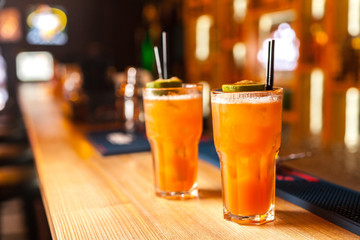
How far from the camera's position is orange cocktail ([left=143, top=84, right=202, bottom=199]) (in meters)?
0.87

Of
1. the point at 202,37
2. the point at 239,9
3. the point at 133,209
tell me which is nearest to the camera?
the point at 133,209

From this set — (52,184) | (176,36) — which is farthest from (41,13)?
(52,184)

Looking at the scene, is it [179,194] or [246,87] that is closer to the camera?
[246,87]

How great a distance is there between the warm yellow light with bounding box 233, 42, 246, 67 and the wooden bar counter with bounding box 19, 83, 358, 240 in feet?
14.5

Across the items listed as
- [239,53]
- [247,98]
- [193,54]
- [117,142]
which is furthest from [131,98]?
[193,54]

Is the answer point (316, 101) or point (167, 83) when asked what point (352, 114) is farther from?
point (167, 83)

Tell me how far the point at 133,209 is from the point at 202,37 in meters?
6.01

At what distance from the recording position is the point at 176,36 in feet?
23.5

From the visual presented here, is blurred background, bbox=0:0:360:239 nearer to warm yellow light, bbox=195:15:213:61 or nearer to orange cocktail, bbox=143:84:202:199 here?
warm yellow light, bbox=195:15:213:61

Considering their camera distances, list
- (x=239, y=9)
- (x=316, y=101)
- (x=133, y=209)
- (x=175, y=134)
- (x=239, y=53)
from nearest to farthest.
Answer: (x=133, y=209)
(x=175, y=134)
(x=316, y=101)
(x=239, y=9)
(x=239, y=53)

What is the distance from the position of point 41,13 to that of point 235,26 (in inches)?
181

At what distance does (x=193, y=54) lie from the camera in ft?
22.1

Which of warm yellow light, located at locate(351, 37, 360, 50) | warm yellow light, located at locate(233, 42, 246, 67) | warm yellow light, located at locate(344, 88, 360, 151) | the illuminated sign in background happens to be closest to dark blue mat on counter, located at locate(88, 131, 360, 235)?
warm yellow light, located at locate(351, 37, 360, 50)

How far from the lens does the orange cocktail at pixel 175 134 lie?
2.86 feet
